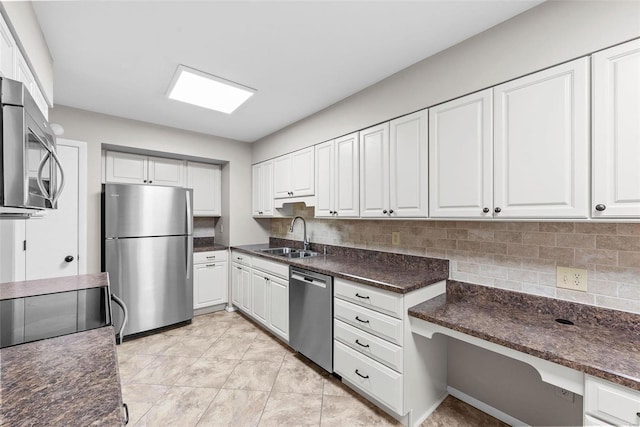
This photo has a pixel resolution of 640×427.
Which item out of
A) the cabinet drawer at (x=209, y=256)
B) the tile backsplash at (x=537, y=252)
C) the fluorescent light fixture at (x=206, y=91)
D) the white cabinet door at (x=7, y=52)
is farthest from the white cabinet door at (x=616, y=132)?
the cabinet drawer at (x=209, y=256)

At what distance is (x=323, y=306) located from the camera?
2227 mm

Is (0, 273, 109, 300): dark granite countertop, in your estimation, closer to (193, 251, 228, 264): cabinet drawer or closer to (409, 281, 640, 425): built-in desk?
(193, 251, 228, 264): cabinet drawer

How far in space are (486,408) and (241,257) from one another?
2796 millimetres

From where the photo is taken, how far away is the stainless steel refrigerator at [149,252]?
2.85 m

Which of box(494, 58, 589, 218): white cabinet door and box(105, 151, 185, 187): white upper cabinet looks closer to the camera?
box(494, 58, 589, 218): white cabinet door

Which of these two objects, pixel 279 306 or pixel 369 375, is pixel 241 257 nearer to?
pixel 279 306

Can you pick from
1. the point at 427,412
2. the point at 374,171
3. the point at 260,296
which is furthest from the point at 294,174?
the point at 427,412

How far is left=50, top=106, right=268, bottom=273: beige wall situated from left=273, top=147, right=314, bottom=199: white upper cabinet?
0.74m

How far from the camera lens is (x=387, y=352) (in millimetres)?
1742

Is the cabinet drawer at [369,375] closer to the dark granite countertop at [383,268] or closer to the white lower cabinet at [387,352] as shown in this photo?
the white lower cabinet at [387,352]

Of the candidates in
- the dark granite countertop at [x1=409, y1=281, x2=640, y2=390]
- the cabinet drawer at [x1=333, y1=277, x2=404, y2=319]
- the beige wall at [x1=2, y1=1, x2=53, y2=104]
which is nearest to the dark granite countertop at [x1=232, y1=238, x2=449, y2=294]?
the cabinet drawer at [x1=333, y1=277, x2=404, y2=319]

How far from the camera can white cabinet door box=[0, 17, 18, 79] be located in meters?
1.06

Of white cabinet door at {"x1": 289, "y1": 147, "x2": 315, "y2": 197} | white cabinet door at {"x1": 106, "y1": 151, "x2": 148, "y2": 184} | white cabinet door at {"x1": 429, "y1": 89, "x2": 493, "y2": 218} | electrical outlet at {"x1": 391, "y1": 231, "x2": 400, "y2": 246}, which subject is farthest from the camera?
white cabinet door at {"x1": 106, "y1": 151, "x2": 148, "y2": 184}

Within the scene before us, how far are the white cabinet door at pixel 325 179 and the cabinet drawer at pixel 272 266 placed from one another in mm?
631
